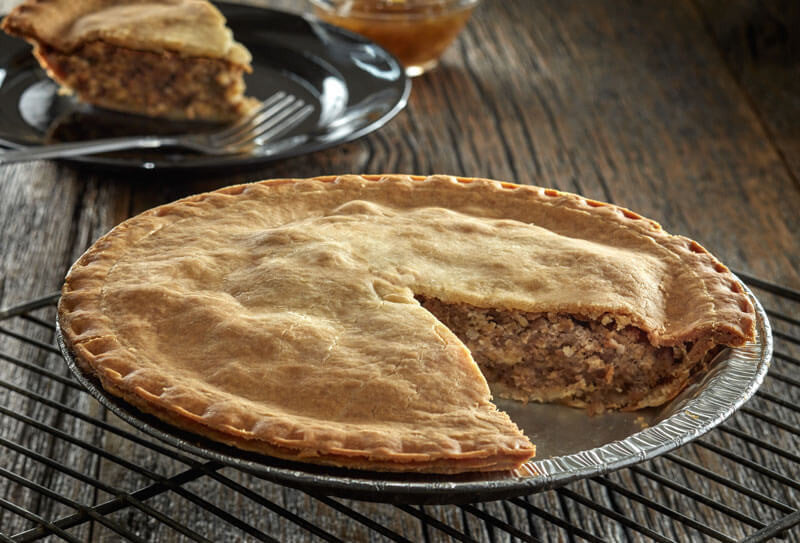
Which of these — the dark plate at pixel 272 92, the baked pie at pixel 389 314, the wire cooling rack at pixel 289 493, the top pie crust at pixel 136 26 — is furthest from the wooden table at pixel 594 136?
the baked pie at pixel 389 314

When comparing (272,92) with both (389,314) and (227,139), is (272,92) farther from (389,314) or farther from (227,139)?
(389,314)

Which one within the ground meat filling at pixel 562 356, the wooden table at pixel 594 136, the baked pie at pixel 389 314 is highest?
the baked pie at pixel 389 314

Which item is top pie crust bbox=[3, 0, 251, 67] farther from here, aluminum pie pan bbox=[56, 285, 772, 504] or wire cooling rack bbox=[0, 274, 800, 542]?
aluminum pie pan bbox=[56, 285, 772, 504]

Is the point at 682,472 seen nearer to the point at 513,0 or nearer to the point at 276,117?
the point at 276,117

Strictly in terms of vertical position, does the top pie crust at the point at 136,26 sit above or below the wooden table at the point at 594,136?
above

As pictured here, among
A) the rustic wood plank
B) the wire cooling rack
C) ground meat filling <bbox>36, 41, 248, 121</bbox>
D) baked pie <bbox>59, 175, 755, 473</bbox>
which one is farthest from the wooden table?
baked pie <bbox>59, 175, 755, 473</bbox>

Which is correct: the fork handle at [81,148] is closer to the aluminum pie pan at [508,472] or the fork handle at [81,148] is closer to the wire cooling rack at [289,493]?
the wire cooling rack at [289,493]

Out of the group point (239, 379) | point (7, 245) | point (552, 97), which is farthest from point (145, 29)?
point (239, 379)

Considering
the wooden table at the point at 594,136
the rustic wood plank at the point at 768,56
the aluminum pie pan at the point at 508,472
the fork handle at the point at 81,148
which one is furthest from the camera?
the rustic wood plank at the point at 768,56
